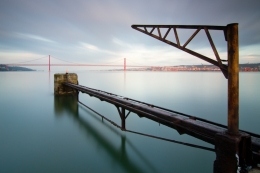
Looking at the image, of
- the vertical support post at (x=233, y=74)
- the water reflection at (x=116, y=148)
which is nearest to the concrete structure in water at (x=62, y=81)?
the water reflection at (x=116, y=148)

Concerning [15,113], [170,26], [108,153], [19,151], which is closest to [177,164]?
[108,153]

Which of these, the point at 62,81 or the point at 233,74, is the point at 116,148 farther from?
the point at 62,81

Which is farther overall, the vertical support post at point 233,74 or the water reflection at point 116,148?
the water reflection at point 116,148

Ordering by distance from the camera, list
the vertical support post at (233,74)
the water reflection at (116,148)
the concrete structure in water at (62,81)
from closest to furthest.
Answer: the vertical support post at (233,74) → the water reflection at (116,148) → the concrete structure in water at (62,81)

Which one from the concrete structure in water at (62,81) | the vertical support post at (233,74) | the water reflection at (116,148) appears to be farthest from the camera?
the concrete structure in water at (62,81)

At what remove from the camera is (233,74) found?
6.36 feet

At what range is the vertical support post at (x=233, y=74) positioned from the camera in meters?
1.89

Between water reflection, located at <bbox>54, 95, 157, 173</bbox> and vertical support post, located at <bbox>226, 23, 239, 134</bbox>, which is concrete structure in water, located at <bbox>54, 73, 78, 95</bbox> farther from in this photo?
vertical support post, located at <bbox>226, 23, 239, 134</bbox>

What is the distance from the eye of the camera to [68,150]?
4.39 metres

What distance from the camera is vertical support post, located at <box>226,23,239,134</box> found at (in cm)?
189

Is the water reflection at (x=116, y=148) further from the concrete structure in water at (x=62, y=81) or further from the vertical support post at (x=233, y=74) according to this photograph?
the concrete structure in water at (x=62, y=81)

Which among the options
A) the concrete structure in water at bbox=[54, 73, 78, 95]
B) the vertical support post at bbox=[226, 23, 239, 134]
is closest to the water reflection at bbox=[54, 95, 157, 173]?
the vertical support post at bbox=[226, 23, 239, 134]

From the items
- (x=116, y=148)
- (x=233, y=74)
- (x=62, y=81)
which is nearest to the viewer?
(x=233, y=74)

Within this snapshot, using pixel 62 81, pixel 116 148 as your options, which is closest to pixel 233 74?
pixel 116 148
